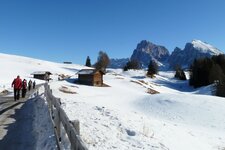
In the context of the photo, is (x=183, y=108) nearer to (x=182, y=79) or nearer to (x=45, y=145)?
(x=45, y=145)

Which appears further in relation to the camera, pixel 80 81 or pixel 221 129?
pixel 80 81

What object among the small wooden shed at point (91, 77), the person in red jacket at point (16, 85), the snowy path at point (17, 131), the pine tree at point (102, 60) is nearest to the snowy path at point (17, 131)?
the snowy path at point (17, 131)

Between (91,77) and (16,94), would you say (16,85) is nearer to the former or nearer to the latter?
(16,94)

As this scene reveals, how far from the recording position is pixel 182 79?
463ft

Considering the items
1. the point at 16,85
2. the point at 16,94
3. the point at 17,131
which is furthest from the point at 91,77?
the point at 17,131

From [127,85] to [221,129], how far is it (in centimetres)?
6373

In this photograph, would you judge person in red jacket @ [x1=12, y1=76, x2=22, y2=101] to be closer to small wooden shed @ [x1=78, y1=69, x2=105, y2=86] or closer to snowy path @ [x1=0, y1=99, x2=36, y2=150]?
snowy path @ [x1=0, y1=99, x2=36, y2=150]

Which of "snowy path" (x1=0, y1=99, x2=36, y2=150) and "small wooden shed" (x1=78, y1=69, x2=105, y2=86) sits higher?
"small wooden shed" (x1=78, y1=69, x2=105, y2=86)

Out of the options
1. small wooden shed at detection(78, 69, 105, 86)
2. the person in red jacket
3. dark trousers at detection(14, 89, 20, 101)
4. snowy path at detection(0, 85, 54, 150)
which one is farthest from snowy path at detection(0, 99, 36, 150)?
small wooden shed at detection(78, 69, 105, 86)

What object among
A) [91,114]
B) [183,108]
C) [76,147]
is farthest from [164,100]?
[76,147]

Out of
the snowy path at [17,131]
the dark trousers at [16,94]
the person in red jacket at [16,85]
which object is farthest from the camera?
the dark trousers at [16,94]

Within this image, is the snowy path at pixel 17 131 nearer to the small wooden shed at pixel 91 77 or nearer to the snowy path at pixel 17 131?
the snowy path at pixel 17 131

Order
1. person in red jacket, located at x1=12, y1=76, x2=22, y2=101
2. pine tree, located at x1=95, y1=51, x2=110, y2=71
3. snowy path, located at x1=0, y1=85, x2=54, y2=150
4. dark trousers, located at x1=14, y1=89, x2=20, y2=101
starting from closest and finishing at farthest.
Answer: snowy path, located at x1=0, y1=85, x2=54, y2=150 < person in red jacket, located at x1=12, y1=76, x2=22, y2=101 < dark trousers, located at x1=14, y1=89, x2=20, y2=101 < pine tree, located at x1=95, y1=51, x2=110, y2=71

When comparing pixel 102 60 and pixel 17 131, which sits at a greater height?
pixel 102 60
